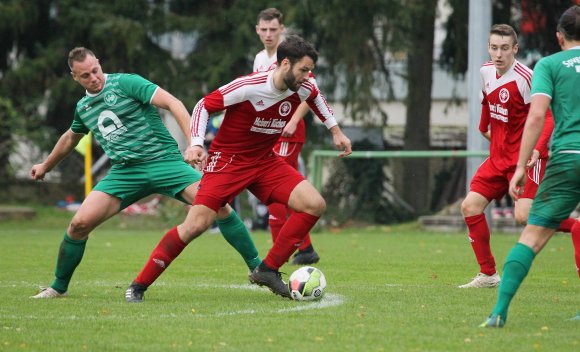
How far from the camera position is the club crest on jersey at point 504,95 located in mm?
9867

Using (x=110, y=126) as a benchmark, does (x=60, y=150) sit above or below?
below

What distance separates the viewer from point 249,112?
873 centimetres

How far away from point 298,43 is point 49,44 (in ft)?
58.2

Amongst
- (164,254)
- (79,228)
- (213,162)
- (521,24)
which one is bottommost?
(164,254)

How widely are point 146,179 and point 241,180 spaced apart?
856 millimetres

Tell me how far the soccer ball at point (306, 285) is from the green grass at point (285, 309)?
0.44 feet

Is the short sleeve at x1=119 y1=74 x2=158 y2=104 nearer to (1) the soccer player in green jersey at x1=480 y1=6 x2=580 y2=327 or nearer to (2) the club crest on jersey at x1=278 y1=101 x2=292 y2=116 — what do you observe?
(2) the club crest on jersey at x1=278 y1=101 x2=292 y2=116

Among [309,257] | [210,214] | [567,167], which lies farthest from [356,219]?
[567,167]

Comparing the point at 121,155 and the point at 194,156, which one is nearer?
the point at 194,156

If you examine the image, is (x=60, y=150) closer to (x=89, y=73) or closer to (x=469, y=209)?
(x=89, y=73)

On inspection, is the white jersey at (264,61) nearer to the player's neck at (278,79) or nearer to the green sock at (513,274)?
the player's neck at (278,79)

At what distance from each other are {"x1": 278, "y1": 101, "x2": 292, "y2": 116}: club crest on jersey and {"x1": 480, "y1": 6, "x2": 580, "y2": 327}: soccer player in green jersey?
2295mm

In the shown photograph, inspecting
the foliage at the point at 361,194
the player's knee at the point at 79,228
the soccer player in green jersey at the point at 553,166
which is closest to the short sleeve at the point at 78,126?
the player's knee at the point at 79,228

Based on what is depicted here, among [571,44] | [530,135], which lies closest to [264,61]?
[571,44]
